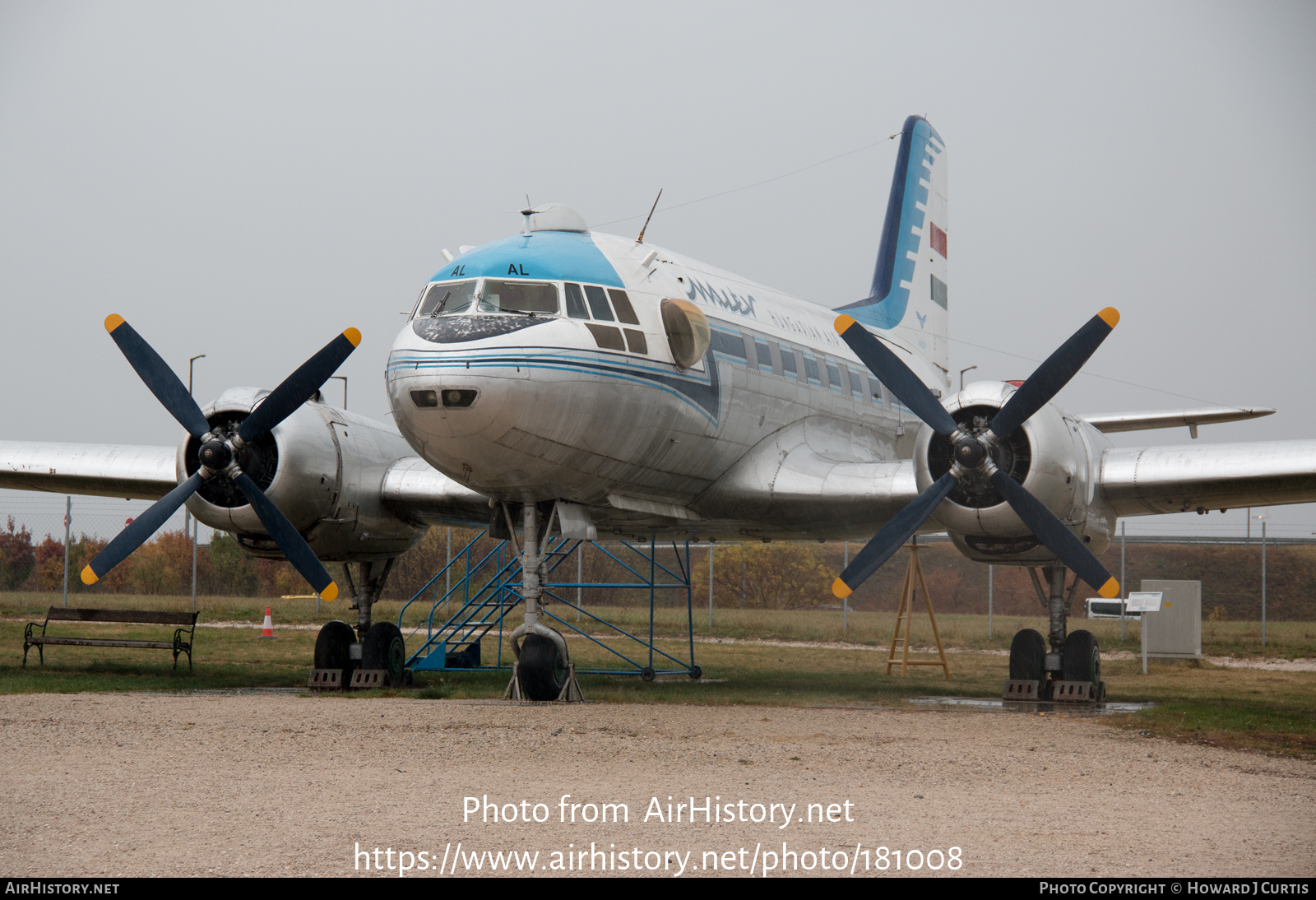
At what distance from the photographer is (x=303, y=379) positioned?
14398 millimetres

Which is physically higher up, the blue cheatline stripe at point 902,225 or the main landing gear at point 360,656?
the blue cheatline stripe at point 902,225

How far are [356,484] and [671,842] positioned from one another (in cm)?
1029

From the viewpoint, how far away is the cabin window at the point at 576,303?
41.3 ft

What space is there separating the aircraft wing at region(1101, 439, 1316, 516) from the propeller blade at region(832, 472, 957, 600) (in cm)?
229

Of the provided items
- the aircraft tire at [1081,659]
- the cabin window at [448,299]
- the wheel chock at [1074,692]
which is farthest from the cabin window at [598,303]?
the wheel chock at [1074,692]

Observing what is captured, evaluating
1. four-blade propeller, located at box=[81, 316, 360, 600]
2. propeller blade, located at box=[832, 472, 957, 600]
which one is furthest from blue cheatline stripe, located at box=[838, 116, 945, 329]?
four-blade propeller, located at box=[81, 316, 360, 600]

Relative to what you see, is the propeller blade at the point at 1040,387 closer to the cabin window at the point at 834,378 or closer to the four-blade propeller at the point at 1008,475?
the four-blade propeller at the point at 1008,475

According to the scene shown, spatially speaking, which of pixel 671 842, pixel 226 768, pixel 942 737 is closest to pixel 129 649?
pixel 226 768

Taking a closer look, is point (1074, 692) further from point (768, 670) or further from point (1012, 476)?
point (768, 670)

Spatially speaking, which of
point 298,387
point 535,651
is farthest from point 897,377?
point 298,387

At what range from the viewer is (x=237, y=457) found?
14562 millimetres

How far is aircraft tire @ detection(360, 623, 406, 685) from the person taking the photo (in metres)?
16.0

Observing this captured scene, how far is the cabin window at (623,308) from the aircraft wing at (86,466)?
705 centimetres
